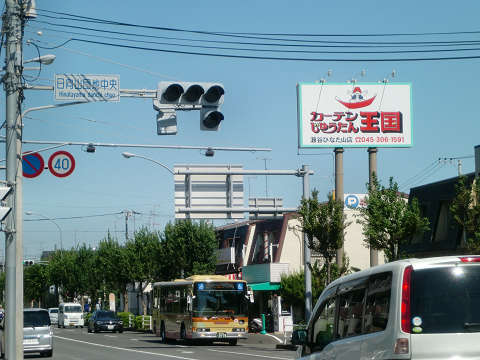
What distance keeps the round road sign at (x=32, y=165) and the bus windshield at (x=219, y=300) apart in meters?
16.7

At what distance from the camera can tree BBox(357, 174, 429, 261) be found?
2927 cm

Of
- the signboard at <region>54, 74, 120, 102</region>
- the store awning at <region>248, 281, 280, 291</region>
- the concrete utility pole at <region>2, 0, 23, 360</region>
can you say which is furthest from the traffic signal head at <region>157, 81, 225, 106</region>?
the store awning at <region>248, 281, 280, 291</region>

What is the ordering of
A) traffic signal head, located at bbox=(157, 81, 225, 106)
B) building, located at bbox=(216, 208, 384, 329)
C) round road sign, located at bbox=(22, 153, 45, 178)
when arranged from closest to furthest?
traffic signal head, located at bbox=(157, 81, 225, 106)
round road sign, located at bbox=(22, 153, 45, 178)
building, located at bbox=(216, 208, 384, 329)

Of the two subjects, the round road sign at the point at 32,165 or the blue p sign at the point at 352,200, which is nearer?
the round road sign at the point at 32,165

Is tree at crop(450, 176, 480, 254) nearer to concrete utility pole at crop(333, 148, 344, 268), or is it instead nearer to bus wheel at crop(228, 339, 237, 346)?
concrete utility pole at crop(333, 148, 344, 268)

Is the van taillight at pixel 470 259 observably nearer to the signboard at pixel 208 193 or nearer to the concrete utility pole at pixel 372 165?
the signboard at pixel 208 193

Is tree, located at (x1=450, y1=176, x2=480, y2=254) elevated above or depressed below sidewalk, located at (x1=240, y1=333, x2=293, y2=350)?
above

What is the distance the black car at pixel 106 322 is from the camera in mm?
59812

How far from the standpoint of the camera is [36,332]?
3119cm

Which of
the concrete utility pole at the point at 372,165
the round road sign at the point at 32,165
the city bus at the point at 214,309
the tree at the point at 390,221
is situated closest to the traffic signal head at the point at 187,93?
the round road sign at the point at 32,165

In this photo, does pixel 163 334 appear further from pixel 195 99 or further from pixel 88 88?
pixel 195 99

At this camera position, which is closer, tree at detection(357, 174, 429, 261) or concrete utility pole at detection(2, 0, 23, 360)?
concrete utility pole at detection(2, 0, 23, 360)

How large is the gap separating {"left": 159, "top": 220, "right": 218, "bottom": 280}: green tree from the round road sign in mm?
35705

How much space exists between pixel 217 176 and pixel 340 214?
17.5ft
